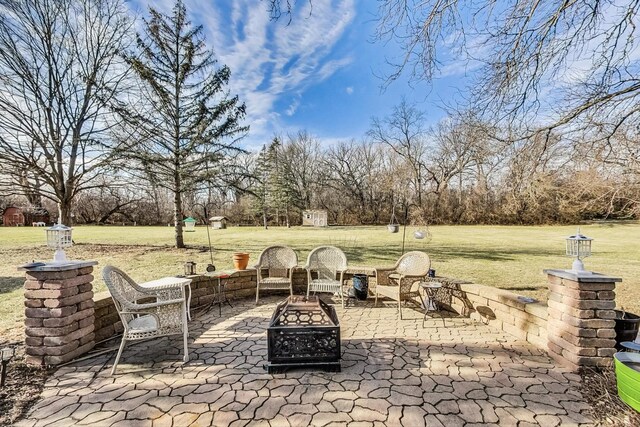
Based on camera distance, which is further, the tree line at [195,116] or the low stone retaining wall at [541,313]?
the tree line at [195,116]

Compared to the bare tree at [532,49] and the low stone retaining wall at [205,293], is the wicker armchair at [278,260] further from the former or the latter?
the bare tree at [532,49]

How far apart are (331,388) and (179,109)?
9.44 meters

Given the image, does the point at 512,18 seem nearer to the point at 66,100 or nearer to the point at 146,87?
the point at 146,87

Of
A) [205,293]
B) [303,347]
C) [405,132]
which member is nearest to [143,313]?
[303,347]

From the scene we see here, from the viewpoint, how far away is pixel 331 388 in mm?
2453

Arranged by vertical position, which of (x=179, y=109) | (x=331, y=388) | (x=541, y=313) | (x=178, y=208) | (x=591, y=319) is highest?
(x=179, y=109)

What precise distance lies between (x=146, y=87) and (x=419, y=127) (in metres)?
17.6

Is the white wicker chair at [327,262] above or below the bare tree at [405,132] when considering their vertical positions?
below

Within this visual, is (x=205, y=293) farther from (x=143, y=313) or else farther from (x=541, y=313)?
(x=541, y=313)

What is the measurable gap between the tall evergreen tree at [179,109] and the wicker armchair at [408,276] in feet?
22.9

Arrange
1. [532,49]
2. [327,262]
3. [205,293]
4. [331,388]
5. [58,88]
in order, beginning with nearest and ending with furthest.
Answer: [331,388]
[532,49]
[205,293]
[327,262]
[58,88]

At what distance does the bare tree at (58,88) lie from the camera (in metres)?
7.53

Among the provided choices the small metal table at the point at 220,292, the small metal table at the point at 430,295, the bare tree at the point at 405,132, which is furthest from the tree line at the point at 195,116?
the small metal table at the point at 430,295

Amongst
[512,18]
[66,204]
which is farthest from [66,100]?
[512,18]
